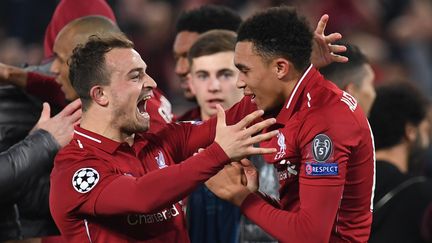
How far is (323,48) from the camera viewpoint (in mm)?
4355

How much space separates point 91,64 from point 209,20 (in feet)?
7.10

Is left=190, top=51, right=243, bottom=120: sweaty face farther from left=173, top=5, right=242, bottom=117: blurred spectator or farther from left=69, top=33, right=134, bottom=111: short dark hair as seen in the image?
left=69, top=33, right=134, bottom=111: short dark hair

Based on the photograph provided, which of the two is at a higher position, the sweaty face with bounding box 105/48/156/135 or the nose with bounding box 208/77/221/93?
the sweaty face with bounding box 105/48/156/135

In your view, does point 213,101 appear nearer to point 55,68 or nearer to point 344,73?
point 344,73

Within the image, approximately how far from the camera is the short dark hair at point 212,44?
5488 mm

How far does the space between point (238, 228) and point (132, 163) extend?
4.57ft

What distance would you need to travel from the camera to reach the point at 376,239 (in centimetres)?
525

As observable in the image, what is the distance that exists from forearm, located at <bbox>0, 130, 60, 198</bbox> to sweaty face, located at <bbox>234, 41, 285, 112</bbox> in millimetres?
1049

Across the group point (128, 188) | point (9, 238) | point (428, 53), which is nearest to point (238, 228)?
point (9, 238)

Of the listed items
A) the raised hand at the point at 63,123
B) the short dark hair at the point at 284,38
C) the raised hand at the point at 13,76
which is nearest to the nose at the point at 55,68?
the raised hand at the point at 13,76

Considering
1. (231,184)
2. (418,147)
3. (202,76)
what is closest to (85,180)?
(231,184)

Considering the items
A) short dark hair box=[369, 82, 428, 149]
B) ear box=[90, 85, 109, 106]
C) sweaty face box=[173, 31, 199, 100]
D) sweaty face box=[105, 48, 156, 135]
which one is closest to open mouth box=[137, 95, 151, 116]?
sweaty face box=[105, 48, 156, 135]

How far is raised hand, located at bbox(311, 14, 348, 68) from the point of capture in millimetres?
4297

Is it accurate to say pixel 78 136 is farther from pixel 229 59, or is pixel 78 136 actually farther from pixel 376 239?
pixel 376 239
